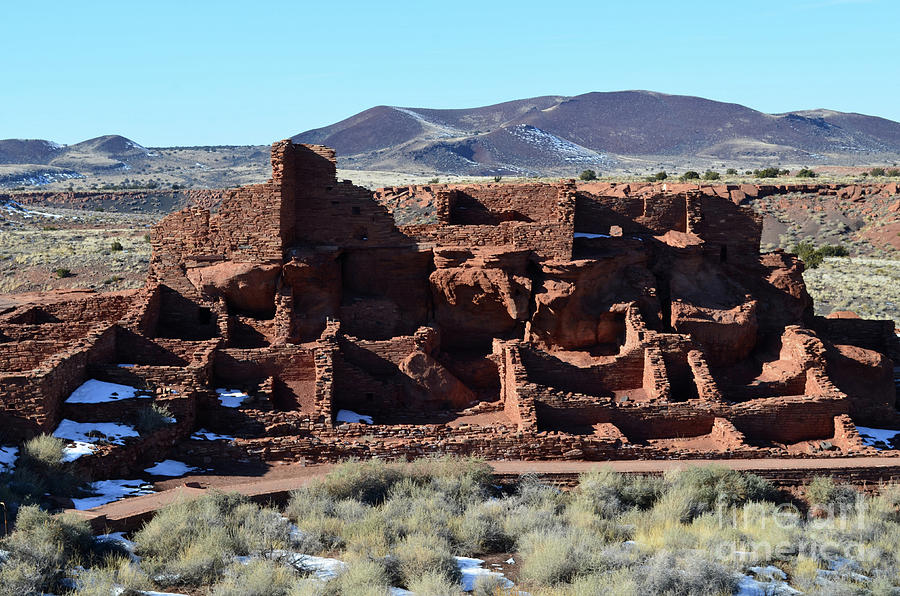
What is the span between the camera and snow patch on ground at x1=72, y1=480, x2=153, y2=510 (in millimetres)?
11492

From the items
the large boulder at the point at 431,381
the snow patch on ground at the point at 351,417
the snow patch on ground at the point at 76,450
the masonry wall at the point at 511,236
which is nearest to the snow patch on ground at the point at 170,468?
the snow patch on ground at the point at 76,450

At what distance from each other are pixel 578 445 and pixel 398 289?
6.13 m

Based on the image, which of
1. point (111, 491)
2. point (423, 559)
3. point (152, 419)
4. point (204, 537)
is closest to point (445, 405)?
point (152, 419)

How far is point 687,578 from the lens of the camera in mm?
9734

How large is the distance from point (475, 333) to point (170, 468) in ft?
24.4

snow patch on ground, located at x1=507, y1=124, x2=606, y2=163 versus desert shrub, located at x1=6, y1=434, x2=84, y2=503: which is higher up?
snow patch on ground, located at x1=507, y1=124, x2=606, y2=163

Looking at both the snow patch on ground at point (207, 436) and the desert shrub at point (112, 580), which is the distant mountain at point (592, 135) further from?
the desert shrub at point (112, 580)

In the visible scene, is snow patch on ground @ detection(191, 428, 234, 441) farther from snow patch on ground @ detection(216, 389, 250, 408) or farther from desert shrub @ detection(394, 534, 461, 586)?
desert shrub @ detection(394, 534, 461, 586)

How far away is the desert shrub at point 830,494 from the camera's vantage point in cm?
1350

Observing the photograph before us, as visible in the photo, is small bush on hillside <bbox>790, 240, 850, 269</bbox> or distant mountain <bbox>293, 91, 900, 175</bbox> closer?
small bush on hillside <bbox>790, 240, 850, 269</bbox>

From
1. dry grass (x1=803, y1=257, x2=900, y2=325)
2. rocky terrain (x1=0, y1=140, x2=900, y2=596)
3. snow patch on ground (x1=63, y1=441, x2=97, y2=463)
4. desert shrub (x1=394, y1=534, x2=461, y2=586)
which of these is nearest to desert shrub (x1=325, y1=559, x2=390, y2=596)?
rocky terrain (x1=0, y1=140, x2=900, y2=596)

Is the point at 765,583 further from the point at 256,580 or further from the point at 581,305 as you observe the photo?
the point at 581,305

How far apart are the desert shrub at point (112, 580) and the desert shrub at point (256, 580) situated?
31.7 inches

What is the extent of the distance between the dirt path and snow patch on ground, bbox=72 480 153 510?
209mm
